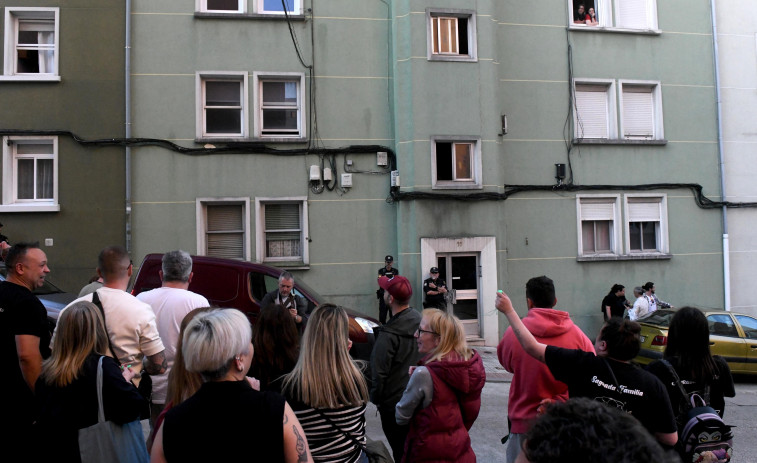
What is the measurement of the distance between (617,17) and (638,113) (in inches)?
106

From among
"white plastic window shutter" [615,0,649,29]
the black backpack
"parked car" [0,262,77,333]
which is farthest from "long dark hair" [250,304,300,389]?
"white plastic window shutter" [615,0,649,29]

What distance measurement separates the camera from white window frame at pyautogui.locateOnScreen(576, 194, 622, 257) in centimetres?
1628

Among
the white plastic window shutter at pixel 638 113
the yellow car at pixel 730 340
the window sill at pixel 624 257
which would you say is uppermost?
the white plastic window shutter at pixel 638 113

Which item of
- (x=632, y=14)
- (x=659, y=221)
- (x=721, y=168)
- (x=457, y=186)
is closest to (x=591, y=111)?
(x=632, y=14)

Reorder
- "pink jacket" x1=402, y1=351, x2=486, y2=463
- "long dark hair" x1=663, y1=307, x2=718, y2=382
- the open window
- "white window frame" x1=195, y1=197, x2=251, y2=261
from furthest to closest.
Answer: the open window < "white window frame" x1=195, y1=197, x2=251, y2=261 < "long dark hair" x1=663, y1=307, x2=718, y2=382 < "pink jacket" x1=402, y1=351, x2=486, y2=463

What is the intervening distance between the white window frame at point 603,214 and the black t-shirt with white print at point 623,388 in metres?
13.5

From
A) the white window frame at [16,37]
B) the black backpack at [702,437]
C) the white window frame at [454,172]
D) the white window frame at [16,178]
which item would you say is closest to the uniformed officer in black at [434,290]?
the white window frame at [454,172]

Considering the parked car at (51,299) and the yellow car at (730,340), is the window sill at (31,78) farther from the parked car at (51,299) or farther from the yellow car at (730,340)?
the yellow car at (730,340)

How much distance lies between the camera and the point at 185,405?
2.41 metres

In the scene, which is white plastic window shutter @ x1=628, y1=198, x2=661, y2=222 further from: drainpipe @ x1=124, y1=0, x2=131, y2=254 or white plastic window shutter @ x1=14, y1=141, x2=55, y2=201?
white plastic window shutter @ x1=14, y1=141, x2=55, y2=201

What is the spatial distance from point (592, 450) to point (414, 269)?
1334 cm

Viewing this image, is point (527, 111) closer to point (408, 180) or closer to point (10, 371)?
point (408, 180)

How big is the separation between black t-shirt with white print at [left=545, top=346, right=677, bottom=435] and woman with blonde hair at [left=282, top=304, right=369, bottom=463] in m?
1.18

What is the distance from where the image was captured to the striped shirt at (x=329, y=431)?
3.21 metres
